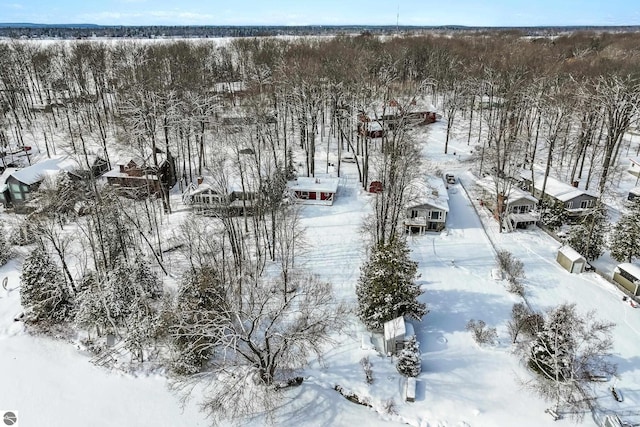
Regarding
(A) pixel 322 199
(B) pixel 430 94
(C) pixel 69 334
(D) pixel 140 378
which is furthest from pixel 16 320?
(B) pixel 430 94

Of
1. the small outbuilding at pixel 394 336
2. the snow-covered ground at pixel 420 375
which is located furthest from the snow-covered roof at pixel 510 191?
the small outbuilding at pixel 394 336

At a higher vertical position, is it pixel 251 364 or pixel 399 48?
pixel 399 48

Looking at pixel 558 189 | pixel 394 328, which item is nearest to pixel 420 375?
pixel 394 328

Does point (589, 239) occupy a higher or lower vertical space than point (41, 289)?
lower

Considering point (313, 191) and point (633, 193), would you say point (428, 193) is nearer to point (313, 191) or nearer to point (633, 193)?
point (313, 191)

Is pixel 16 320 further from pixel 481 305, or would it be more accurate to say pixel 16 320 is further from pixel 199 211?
pixel 481 305

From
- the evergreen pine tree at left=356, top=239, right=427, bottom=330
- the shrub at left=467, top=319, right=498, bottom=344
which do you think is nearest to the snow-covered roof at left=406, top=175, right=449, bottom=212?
the evergreen pine tree at left=356, top=239, right=427, bottom=330
